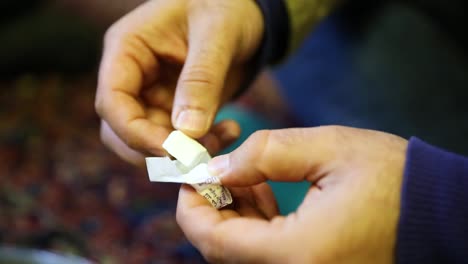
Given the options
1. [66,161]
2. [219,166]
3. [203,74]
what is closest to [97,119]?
[66,161]

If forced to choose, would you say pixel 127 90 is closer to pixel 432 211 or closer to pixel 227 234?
pixel 227 234

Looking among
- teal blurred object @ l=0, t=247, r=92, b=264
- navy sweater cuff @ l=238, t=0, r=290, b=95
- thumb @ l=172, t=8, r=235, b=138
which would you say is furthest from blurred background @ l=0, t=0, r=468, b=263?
thumb @ l=172, t=8, r=235, b=138

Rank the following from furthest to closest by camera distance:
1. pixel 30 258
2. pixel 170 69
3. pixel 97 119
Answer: pixel 97 119, pixel 30 258, pixel 170 69

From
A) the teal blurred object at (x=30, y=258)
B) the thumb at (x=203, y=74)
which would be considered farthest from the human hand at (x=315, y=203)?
the teal blurred object at (x=30, y=258)

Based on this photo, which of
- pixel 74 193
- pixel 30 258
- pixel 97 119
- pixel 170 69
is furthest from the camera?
pixel 97 119

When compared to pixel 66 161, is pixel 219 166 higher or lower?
higher

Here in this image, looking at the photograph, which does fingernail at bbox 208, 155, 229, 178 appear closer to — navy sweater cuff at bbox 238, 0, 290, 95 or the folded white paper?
the folded white paper
